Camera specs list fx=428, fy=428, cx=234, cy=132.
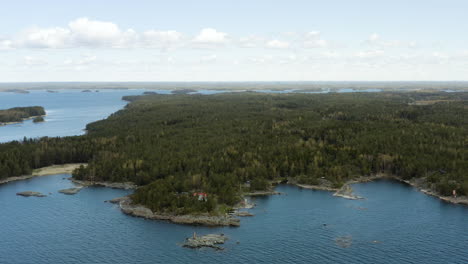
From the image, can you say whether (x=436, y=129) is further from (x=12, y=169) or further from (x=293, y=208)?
(x=12, y=169)

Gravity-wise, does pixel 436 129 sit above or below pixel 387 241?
above

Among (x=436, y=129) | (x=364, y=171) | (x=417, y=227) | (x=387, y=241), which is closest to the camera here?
(x=387, y=241)

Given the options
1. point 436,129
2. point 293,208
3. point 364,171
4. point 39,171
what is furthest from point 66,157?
point 436,129

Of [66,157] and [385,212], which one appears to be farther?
[66,157]

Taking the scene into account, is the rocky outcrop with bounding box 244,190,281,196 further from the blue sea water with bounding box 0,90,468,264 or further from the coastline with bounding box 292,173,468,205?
the coastline with bounding box 292,173,468,205

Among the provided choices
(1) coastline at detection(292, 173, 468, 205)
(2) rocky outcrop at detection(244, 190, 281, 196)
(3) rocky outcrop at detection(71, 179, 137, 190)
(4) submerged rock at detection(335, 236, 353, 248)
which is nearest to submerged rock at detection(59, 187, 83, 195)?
(3) rocky outcrop at detection(71, 179, 137, 190)

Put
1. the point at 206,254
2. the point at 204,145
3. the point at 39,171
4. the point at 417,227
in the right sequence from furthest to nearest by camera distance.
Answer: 1. the point at 204,145
2. the point at 39,171
3. the point at 417,227
4. the point at 206,254

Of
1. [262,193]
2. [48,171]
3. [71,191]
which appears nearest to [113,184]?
[71,191]
